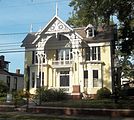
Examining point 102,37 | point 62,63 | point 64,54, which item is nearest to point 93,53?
point 102,37

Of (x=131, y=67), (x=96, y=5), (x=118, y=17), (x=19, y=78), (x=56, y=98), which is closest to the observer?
(x=96, y=5)

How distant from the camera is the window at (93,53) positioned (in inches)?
1825

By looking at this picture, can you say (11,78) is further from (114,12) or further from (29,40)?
(114,12)

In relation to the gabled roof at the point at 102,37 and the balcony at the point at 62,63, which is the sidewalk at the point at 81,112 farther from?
the gabled roof at the point at 102,37

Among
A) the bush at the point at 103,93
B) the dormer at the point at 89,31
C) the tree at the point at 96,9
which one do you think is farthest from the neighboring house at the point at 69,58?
the tree at the point at 96,9

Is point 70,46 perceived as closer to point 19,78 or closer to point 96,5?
point 96,5

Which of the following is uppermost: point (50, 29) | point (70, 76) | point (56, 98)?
point (50, 29)

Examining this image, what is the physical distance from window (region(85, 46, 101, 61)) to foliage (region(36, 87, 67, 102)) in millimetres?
6074

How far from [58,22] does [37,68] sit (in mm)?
6922

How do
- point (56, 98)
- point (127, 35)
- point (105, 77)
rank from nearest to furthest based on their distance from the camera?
point (127, 35), point (56, 98), point (105, 77)

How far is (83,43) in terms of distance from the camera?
154ft

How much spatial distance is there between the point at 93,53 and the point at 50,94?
907 cm

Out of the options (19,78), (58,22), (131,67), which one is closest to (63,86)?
(58,22)

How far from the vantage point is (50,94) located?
4128 centimetres
